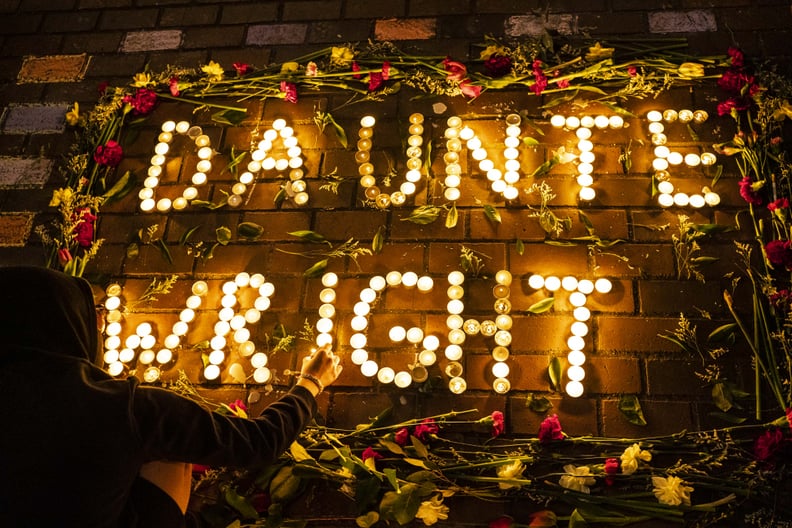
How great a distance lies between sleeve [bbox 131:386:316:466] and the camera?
4.33ft

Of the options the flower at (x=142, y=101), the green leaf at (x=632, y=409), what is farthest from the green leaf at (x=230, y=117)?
the green leaf at (x=632, y=409)

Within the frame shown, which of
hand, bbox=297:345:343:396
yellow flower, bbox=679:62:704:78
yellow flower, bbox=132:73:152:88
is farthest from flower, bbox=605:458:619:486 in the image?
yellow flower, bbox=132:73:152:88

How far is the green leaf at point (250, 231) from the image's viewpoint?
216cm

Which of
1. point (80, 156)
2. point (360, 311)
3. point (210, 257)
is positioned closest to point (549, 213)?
point (360, 311)

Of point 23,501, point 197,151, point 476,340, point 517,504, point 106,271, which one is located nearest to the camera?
point 23,501

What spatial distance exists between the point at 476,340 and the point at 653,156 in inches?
39.9

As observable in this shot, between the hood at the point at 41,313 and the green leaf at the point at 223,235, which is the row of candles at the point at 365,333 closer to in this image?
the green leaf at the point at 223,235

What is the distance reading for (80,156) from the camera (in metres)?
2.45

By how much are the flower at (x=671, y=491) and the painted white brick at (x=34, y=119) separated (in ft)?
9.50

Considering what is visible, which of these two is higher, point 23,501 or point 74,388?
point 74,388

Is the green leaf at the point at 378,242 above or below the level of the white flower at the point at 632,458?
above

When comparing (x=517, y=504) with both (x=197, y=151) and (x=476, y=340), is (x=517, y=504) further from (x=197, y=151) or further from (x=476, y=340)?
(x=197, y=151)

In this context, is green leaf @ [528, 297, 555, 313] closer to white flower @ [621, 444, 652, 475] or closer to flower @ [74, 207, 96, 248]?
white flower @ [621, 444, 652, 475]

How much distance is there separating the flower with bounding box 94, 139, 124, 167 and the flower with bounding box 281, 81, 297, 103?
77 cm
